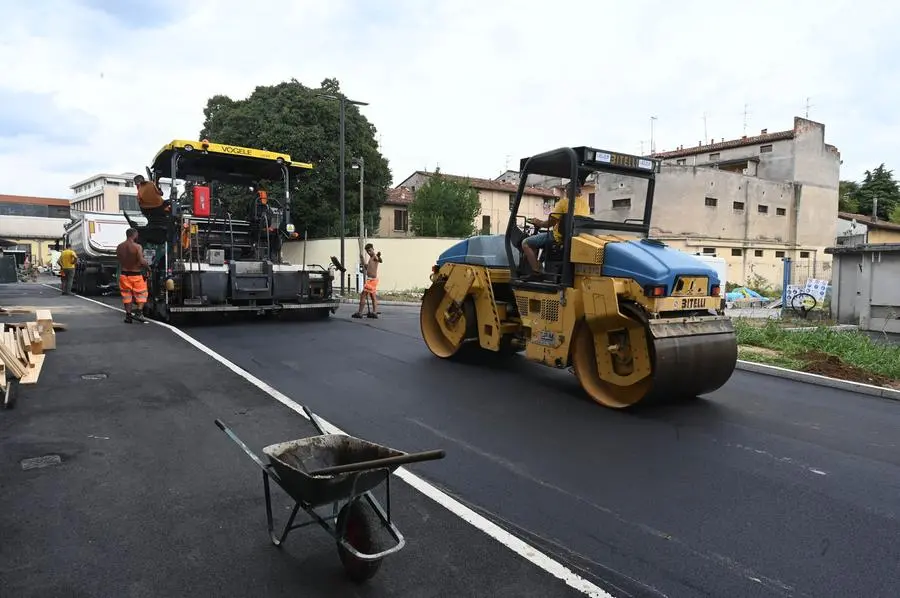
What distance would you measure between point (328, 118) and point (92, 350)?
2110 centimetres

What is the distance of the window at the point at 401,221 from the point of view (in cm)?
4125

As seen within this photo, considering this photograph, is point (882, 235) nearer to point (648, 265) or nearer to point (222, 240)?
point (222, 240)

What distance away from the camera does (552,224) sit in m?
7.05

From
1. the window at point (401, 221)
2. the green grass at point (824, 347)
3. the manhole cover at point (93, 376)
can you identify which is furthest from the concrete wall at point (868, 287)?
the window at point (401, 221)

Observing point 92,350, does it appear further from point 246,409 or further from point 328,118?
point 328,118

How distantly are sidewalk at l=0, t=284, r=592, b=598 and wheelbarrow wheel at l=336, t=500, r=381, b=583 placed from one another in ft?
0.29

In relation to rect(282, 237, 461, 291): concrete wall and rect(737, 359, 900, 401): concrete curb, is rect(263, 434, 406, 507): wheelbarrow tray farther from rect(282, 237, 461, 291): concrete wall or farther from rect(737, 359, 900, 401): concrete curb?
rect(282, 237, 461, 291): concrete wall

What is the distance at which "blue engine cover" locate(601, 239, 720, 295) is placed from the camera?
5.93 m

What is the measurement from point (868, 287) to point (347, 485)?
1452cm

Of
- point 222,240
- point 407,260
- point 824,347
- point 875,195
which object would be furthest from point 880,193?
point 222,240

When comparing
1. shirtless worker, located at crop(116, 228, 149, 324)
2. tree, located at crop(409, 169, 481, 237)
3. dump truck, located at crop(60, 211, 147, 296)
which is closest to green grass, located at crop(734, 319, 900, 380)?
shirtless worker, located at crop(116, 228, 149, 324)

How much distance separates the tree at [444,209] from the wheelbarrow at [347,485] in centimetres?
3280

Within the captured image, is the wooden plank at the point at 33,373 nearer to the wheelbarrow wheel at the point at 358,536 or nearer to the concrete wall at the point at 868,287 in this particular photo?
the wheelbarrow wheel at the point at 358,536

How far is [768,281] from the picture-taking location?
33.3 m
